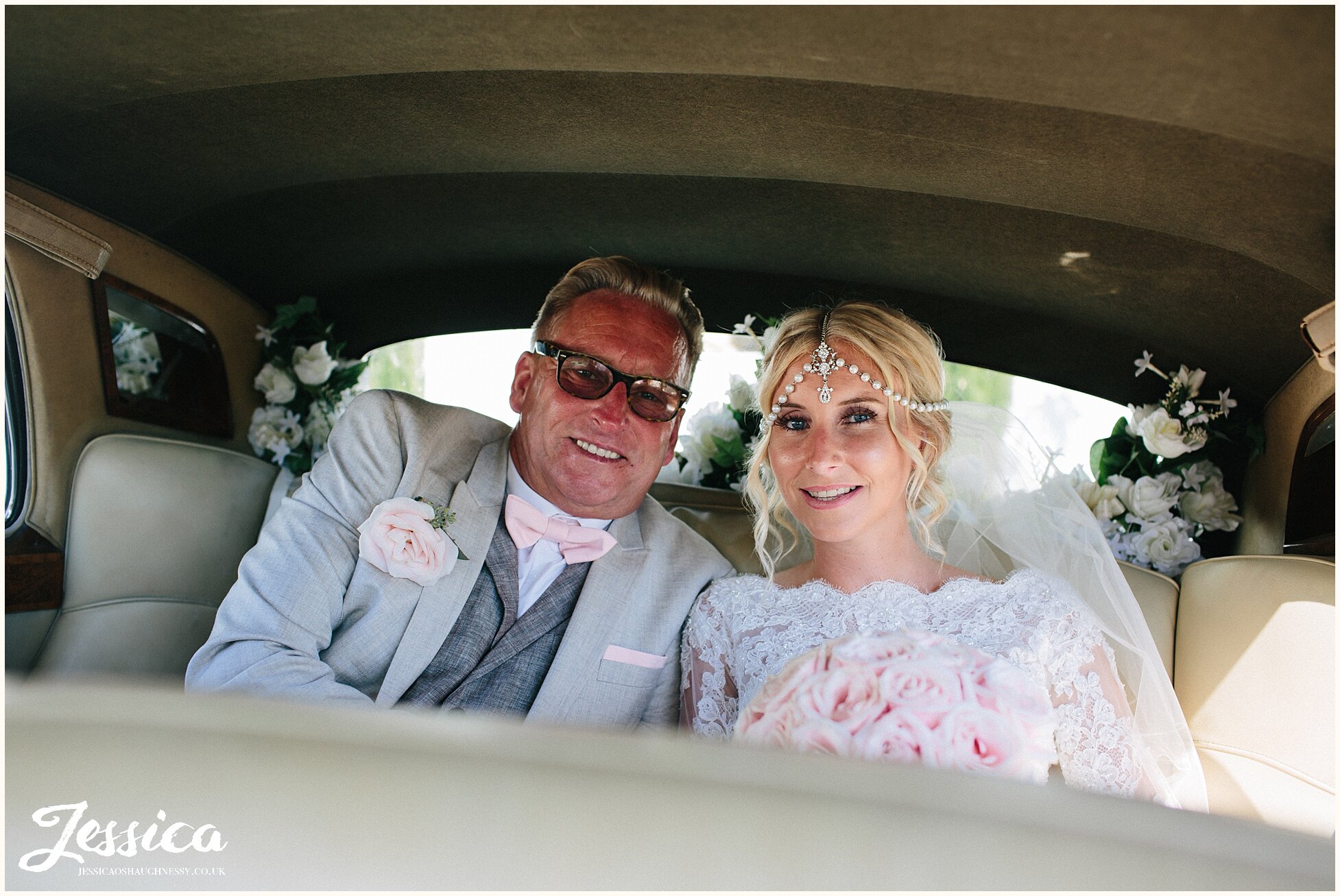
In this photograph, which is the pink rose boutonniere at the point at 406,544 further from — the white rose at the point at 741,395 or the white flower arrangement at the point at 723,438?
the white rose at the point at 741,395

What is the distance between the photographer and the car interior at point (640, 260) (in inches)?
33.1

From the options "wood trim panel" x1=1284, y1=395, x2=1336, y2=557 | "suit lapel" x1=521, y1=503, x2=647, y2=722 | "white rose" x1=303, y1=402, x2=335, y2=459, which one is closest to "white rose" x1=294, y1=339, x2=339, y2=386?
"white rose" x1=303, y1=402, x2=335, y2=459

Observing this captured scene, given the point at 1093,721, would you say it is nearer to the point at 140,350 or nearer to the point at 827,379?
the point at 827,379

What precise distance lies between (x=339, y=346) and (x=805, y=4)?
7.54 ft

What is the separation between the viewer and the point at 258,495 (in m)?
2.82

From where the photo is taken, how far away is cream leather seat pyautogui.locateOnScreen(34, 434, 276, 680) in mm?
2338

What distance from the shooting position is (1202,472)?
7.88 ft

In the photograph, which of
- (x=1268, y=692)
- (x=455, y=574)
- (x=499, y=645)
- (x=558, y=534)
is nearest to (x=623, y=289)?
(x=558, y=534)

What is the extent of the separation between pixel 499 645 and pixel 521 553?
25 centimetres

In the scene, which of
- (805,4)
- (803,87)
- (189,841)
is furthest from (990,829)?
(803,87)

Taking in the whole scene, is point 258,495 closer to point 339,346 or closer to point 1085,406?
point 339,346

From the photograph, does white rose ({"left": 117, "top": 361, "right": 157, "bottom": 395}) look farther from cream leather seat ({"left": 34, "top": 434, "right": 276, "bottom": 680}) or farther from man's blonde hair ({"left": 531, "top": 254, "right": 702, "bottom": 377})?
man's blonde hair ({"left": 531, "top": 254, "right": 702, "bottom": 377})

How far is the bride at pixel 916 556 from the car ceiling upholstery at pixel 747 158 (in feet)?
1.15

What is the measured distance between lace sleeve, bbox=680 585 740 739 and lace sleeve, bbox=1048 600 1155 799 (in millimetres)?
692
